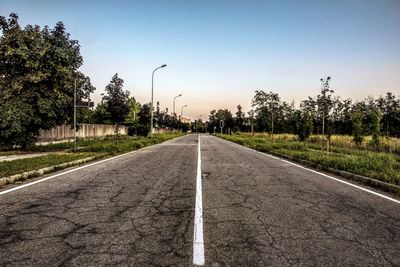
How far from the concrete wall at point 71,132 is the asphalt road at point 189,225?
20896 mm

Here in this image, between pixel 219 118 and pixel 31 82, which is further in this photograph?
pixel 219 118

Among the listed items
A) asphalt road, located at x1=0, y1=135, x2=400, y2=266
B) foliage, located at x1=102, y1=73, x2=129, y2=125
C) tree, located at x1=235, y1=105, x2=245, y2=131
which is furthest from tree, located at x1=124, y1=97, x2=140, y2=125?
tree, located at x1=235, y1=105, x2=245, y2=131

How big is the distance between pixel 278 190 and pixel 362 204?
5.97 feet

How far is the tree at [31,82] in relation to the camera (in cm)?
1545

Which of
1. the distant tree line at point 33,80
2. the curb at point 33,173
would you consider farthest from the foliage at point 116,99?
the curb at point 33,173

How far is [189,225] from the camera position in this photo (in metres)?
4.54

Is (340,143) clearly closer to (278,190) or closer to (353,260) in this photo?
(278,190)

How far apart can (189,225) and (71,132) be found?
31.1 metres

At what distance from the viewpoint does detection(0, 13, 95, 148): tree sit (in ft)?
50.7

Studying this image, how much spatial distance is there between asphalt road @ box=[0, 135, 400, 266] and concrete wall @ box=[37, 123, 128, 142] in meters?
20.9

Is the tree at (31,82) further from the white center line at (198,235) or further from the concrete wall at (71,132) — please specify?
the white center line at (198,235)

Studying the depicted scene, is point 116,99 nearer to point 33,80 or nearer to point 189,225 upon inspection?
point 33,80

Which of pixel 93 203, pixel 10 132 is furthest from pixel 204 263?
pixel 10 132

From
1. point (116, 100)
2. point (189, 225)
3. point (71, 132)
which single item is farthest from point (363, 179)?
point (71, 132)
